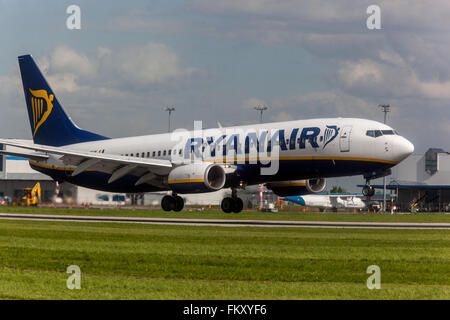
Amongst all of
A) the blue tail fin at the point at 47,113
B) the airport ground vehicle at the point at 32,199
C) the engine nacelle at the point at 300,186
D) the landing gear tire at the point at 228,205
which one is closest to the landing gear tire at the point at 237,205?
the landing gear tire at the point at 228,205

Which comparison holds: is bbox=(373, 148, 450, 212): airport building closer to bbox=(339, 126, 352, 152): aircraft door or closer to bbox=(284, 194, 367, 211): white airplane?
bbox=(284, 194, 367, 211): white airplane

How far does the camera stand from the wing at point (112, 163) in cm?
4622

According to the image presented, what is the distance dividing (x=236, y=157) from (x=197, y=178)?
3.10 metres

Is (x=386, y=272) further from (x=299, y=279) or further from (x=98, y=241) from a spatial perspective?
(x=98, y=241)

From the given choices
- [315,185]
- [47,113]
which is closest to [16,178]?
[47,113]

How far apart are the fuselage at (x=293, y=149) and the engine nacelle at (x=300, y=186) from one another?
4680 mm

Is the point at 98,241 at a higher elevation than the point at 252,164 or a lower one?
lower

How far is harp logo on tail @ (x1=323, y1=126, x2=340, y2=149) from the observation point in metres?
40.9

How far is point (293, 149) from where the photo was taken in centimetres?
4194

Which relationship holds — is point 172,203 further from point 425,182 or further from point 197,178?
point 425,182

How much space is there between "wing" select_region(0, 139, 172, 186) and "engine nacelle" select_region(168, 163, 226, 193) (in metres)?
2.41
